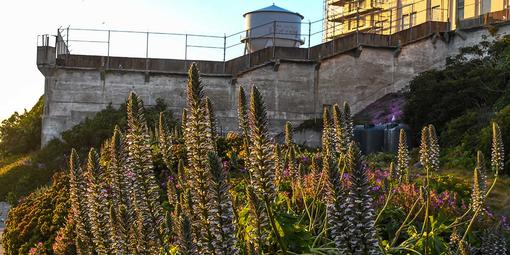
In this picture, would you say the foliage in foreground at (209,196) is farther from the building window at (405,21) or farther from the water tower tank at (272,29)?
the building window at (405,21)

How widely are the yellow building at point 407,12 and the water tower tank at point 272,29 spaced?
1830 mm

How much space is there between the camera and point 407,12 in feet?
134

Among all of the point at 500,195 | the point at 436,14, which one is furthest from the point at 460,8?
the point at 500,195

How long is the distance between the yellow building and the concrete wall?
2.71 metres

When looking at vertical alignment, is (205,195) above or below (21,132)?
above

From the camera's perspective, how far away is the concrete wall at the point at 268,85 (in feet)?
91.4

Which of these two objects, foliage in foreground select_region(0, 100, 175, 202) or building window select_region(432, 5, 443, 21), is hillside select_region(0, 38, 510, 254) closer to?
foliage in foreground select_region(0, 100, 175, 202)

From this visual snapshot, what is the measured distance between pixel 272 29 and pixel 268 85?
7.15 metres

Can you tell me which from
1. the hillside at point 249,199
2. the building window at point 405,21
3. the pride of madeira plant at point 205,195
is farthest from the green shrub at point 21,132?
the pride of madeira plant at point 205,195

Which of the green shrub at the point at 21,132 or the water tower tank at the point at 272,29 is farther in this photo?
the water tower tank at the point at 272,29

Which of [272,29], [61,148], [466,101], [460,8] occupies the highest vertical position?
[460,8]

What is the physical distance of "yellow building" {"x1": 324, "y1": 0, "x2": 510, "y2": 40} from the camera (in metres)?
34.6

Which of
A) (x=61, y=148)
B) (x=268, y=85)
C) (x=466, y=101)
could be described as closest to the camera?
(x=466, y=101)

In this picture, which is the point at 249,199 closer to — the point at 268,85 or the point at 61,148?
the point at 61,148
